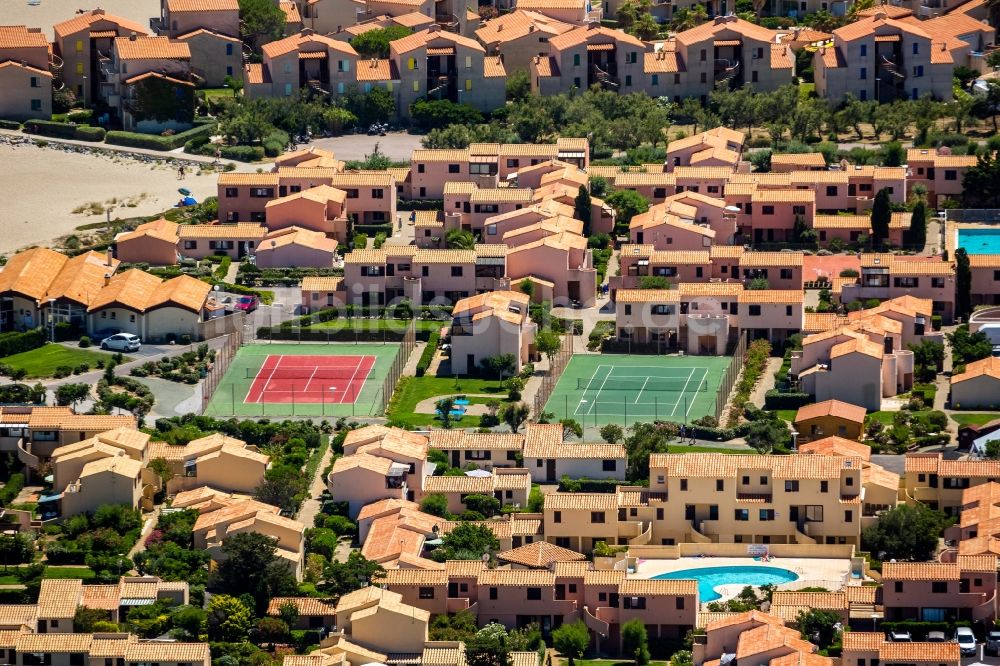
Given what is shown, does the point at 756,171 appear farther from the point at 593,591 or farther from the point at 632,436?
the point at 593,591

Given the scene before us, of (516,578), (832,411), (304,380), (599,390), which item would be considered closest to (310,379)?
(304,380)

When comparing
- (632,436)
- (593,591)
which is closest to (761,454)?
(632,436)

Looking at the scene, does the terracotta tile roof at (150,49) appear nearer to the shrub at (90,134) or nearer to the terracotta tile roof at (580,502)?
the shrub at (90,134)

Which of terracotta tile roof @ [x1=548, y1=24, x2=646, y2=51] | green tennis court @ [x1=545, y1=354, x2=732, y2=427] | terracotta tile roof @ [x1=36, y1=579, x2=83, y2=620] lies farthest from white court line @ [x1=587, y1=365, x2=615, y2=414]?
terracotta tile roof @ [x1=548, y1=24, x2=646, y2=51]

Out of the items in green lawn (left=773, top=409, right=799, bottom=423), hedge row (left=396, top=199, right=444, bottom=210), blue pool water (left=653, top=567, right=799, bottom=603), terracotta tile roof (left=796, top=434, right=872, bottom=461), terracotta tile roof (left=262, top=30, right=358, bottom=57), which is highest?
terracotta tile roof (left=262, top=30, right=358, bottom=57)

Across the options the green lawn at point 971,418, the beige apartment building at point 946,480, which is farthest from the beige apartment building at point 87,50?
the beige apartment building at point 946,480

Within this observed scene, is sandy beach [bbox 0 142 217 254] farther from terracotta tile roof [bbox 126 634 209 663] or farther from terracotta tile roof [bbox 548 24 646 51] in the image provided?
terracotta tile roof [bbox 126 634 209 663]

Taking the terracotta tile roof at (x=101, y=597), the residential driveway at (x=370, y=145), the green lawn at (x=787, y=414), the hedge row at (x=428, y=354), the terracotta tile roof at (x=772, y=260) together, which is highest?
the residential driveway at (x=370, y=145)

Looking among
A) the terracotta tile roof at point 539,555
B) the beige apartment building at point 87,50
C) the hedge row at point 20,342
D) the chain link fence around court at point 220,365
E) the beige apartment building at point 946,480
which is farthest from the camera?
the beige apartment building at point 87,50

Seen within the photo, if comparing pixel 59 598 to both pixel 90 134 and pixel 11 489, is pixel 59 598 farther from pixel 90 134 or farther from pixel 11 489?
pixel 90 134
